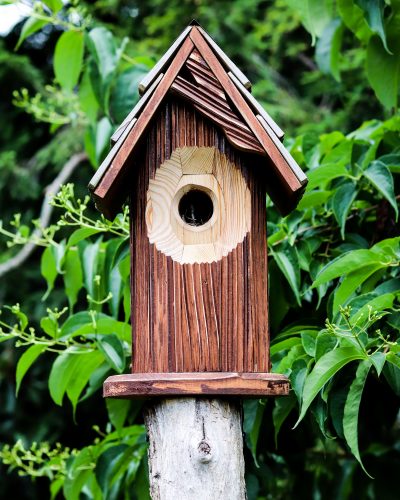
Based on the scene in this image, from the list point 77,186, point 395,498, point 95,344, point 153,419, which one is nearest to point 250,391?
point 153,419

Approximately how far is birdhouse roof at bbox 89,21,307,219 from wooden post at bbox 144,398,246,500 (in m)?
0.57

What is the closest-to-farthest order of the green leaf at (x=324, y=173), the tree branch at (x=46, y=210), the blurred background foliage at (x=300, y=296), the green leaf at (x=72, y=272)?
the blurred background foliage at (x=300, y=296)
the green leaf at (x=324, y=173)
the green leaf at (x=72, y=272)
the tree branch at (x=46, y=210)

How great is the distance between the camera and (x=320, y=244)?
2.82 meters

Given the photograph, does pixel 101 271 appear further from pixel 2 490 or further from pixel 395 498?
pixel 2 490

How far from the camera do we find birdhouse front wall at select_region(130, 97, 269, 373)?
6.88ft

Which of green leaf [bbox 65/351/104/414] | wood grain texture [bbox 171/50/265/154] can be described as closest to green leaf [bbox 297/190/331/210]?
wood grain texture [bbox 171/50/265/154]

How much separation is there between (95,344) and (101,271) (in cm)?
33

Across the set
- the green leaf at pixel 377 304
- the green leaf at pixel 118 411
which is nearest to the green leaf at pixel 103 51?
the green leaf at pixel 118 411

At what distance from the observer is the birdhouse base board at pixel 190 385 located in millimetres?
1989

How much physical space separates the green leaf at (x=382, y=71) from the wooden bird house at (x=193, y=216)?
770 mm

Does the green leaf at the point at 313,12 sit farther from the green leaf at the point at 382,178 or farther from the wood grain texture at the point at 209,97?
the wood grain texture at the point at 209,97

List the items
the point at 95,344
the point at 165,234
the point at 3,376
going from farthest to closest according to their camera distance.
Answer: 1. the point at 3,376
2. the point at 95,344
3. the point at 165,234

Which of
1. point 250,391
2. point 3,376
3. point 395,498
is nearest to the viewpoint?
point 250,391

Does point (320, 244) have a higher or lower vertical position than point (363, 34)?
lower
